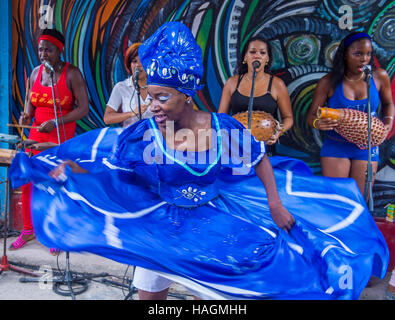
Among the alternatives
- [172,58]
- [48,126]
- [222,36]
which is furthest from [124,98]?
[172,58]

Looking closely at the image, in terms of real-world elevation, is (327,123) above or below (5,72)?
below

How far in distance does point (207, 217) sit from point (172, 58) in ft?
2.84

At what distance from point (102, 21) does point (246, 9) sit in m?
1.94

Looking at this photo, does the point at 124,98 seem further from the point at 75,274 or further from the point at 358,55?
the point at 358,55

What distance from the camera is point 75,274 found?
10.9 feet

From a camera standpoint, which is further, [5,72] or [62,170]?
[5,72]

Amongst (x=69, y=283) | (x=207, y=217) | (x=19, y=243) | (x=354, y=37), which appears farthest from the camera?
(x=19, y=243)

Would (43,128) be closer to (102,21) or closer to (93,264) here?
(93,264)

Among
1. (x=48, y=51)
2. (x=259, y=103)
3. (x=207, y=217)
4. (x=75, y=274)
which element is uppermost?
(x=48, y=51)

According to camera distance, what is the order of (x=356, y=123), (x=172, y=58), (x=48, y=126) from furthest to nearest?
(x=48, y=126), (x=356, y=123), (x=172, y=58)

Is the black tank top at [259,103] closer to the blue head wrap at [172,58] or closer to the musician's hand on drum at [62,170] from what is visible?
the blue head wrap at [172,58]

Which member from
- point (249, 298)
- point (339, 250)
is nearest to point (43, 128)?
point (249, 298)

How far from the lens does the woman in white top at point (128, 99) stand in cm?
315

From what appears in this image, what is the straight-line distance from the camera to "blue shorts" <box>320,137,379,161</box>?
304 cm
